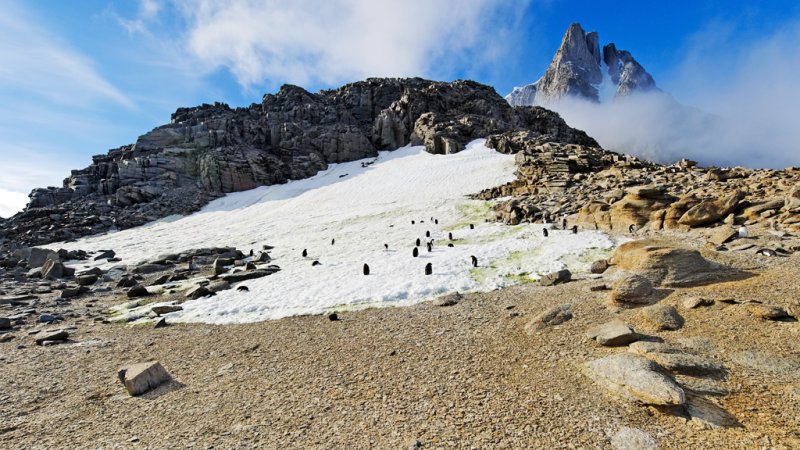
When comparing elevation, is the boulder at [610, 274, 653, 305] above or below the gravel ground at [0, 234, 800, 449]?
above

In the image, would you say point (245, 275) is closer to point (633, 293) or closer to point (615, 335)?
point (615, 335)

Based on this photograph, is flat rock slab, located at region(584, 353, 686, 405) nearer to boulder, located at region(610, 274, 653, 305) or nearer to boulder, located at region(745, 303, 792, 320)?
boulder, located at region(610, 274, 653, 305)

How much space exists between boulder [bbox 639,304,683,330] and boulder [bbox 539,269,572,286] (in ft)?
14.4

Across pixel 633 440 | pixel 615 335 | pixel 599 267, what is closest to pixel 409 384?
pixel 633 440

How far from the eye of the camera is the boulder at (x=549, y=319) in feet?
32.6

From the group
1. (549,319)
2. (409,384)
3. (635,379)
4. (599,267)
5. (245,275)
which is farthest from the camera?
(245,275)

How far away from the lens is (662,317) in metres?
9.12

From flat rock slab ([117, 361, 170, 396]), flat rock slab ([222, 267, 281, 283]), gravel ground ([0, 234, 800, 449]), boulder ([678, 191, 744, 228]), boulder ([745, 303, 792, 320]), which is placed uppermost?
boulder ([678, 191, 744, 228])

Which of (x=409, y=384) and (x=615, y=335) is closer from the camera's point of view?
(x=409, y=384)

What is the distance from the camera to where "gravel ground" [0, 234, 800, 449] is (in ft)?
Answer: 19.4

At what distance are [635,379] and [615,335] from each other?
198 cm

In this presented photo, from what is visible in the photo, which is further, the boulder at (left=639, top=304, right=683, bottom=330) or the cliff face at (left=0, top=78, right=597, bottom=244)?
the cliff face at (left=0, top=78, right=597, bottom=244)

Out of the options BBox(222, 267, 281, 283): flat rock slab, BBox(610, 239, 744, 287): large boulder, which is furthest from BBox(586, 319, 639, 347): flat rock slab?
BBox(222, 267, 281, 283): flat rock slab

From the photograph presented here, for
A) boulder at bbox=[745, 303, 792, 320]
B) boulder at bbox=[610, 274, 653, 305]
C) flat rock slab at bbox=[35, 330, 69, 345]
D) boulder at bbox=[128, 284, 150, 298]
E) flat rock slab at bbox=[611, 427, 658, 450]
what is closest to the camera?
flat rock slab at bbox=[611, 427, 658, 450]
